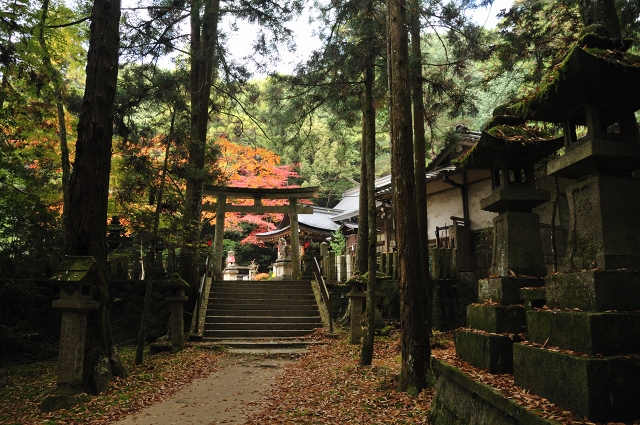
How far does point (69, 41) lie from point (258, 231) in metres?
19.5

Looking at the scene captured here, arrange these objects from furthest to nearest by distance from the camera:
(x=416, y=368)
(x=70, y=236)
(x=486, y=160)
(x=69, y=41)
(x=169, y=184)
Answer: (x=69, y=41) → (x=169, y=184) → (x=70, y=236) → (x=416, y=368) → (x=486, y=160)

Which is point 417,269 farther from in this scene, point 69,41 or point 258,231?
point 258,231

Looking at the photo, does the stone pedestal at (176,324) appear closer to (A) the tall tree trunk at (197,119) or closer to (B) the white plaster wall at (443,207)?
(A) the tall tree trunk at (197,119)

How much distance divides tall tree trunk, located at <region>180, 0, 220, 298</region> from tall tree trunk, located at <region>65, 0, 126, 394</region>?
9.93 ft

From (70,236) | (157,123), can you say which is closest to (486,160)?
(70,236)

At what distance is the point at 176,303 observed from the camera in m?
10.8

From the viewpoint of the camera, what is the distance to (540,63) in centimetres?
886

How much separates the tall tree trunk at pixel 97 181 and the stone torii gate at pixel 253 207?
897 centimetres

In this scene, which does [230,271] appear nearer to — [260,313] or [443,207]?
[260,313]

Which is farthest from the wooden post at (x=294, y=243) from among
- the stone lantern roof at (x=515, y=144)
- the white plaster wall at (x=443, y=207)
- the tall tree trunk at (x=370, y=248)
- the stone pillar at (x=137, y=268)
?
the stone lantern roof at (x=515, y=144)

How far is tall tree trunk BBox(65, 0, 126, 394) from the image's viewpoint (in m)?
7.23

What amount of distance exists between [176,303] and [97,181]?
14.1 feet

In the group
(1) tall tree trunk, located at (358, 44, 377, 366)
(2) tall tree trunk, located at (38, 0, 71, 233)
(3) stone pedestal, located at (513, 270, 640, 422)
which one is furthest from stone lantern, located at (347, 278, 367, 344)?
(3) stone pedestal, located at (513, 270, 640, 422)

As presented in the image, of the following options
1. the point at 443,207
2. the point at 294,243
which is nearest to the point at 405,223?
the point at 294,243
